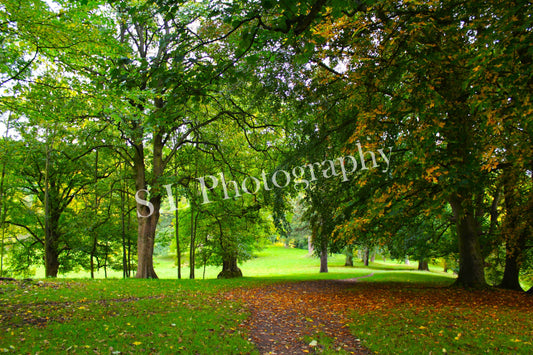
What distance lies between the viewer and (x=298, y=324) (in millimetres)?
7441

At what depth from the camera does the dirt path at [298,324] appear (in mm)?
5805

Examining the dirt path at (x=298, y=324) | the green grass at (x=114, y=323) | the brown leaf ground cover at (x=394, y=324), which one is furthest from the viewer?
the dirt path at (x=298, y=324)

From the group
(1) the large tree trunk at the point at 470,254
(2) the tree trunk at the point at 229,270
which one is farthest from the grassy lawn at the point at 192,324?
(2) the tree trunk at the point at 229,270

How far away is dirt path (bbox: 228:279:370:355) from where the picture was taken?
19.0ft

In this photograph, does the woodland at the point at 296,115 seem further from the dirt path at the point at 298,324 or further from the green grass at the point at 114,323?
the green grass at the point at 114,323

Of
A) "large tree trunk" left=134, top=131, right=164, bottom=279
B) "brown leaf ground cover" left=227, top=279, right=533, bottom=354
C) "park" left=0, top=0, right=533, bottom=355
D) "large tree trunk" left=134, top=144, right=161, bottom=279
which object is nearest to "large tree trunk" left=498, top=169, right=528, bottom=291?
"park" left=0, top=0, right=533, bottom=355

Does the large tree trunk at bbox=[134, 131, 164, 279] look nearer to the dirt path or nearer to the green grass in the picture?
the green grass

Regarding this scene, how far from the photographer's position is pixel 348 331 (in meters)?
6.76

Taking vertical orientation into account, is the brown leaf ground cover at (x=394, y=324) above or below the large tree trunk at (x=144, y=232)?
below

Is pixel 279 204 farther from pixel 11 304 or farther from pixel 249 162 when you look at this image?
pixel 11 304

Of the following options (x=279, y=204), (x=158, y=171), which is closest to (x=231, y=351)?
(x=279, y=204)

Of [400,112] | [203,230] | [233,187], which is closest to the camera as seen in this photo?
[400,112]

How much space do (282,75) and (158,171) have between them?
26.7 feet

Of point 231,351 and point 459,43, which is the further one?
point 459,43
